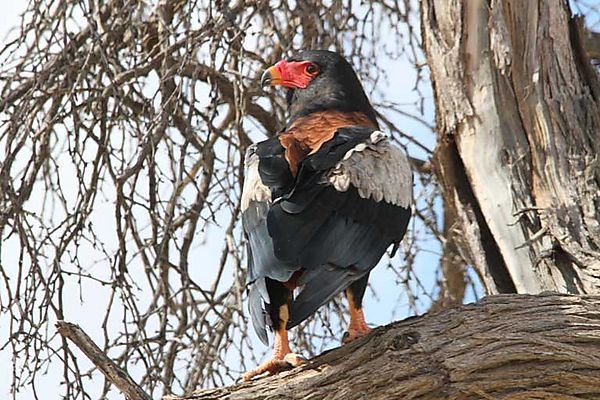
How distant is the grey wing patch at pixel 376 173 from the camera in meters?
3.64

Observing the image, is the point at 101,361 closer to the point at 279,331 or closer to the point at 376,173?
the point at 279,331

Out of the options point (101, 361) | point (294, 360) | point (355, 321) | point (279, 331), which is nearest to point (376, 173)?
point (355, 321)

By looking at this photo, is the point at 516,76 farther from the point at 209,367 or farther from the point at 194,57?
the point at 209,367

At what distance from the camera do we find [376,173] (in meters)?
3.78

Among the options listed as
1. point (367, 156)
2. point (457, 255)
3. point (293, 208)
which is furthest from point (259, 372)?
point (457, 255)

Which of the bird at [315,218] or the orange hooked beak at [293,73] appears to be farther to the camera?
the orange hooked beak at [293,73]

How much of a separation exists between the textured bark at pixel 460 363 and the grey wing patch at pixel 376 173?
56cm

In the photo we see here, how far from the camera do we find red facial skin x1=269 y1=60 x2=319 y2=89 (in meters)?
4.55

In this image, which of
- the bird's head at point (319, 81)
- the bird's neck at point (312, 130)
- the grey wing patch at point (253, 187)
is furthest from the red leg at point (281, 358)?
the bird's head at point (319, 81)

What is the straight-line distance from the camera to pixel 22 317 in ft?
13.1

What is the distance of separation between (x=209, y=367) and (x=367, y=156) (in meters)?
1.35

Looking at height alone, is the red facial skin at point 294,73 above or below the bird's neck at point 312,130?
above

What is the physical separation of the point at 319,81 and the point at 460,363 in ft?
5.66

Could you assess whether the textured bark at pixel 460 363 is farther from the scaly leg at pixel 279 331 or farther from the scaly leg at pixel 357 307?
the scaly leg at pixel 357 307
